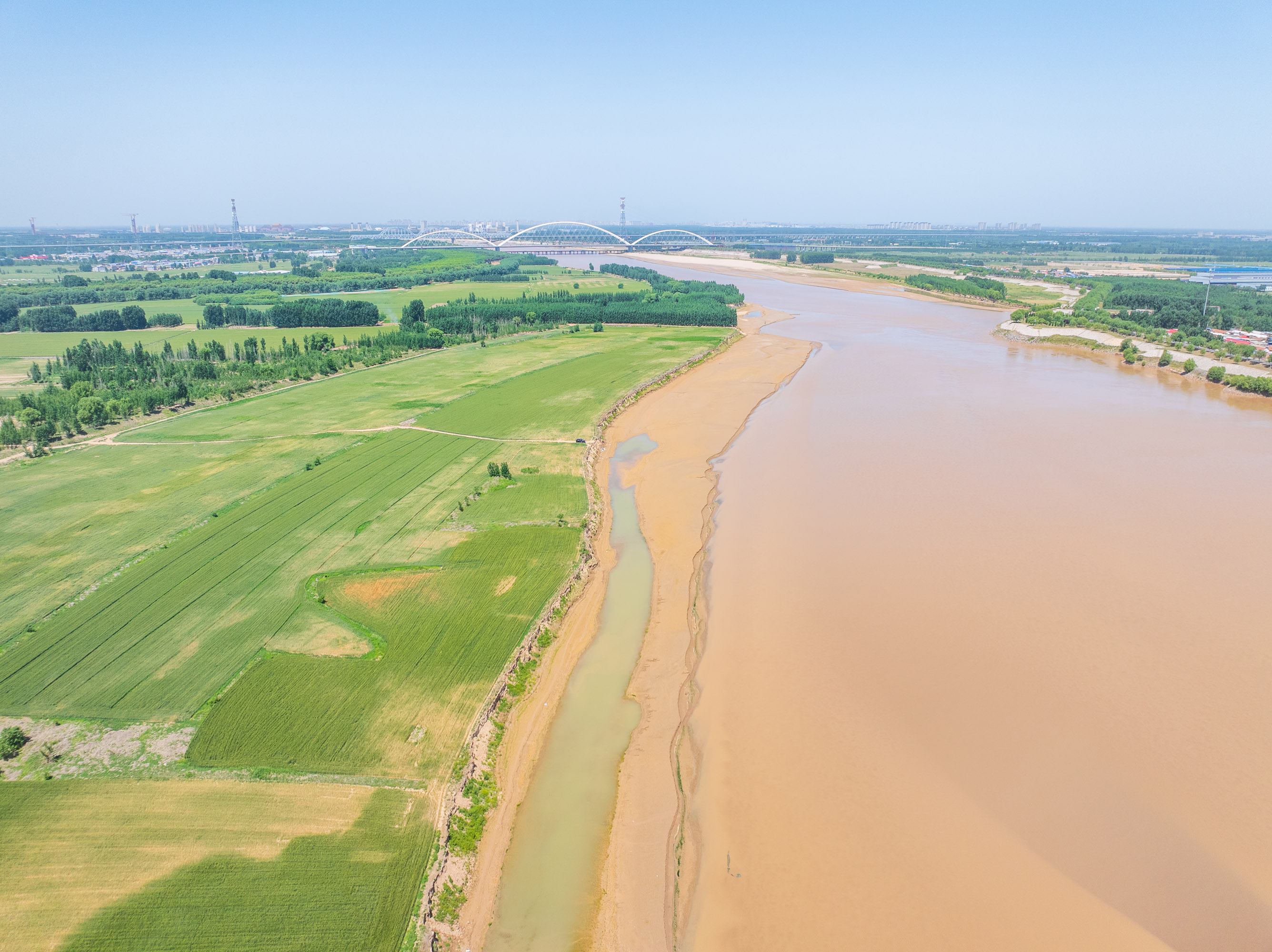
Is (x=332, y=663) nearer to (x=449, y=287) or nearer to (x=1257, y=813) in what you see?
(x=1257, y=813)

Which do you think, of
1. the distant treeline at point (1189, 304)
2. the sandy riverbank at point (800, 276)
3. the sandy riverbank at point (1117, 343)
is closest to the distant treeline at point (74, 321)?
the sandy riverbank at point (800, 276)

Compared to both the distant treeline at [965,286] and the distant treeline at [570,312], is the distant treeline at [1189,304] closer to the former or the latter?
the distant treeline at [965,286]

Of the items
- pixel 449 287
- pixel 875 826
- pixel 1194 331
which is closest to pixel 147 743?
pixel 875 826

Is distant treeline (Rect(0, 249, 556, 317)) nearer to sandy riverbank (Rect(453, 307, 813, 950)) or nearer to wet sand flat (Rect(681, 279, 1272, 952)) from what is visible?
sandy riverbank (Rect(453, 307, 813, 950))

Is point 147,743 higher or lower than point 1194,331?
lower

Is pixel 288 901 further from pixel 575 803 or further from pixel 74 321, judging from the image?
pixel 74 321

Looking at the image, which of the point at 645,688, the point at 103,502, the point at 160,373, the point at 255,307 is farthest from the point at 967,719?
the point at 255,307
